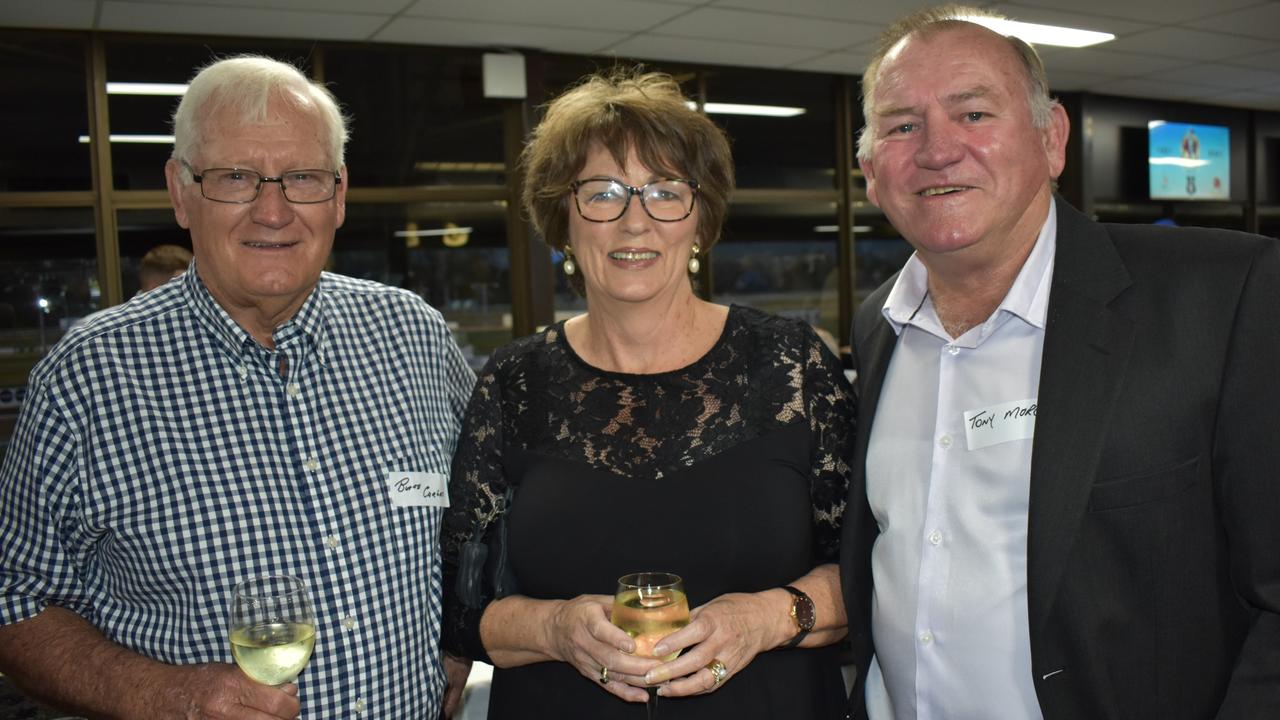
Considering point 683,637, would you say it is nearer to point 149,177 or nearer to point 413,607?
point 413,607

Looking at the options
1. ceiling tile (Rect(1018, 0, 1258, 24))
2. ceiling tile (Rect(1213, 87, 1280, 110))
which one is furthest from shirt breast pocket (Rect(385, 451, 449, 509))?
ceiling tile (Rect(1213, 87, 1280, 110))

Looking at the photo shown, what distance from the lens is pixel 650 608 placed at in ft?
4.84

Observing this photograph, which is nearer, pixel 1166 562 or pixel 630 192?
pixel 1166 562

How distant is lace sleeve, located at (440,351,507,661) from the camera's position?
1934 millimetres

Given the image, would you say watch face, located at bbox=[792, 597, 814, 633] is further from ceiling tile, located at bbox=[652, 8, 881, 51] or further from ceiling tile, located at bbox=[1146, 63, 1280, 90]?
ceiling tile, located at bbox=[1146, 63, 1280, 90]

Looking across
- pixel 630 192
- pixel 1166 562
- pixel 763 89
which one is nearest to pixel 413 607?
pixel 630 192

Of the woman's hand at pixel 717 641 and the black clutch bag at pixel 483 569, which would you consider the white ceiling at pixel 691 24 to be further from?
the woman's hand at pixel 717 641

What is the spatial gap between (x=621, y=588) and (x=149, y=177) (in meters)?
6.13

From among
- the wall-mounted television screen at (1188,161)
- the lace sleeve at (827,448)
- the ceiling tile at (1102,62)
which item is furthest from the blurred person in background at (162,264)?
the wall-mounted television screen at (1188,161)

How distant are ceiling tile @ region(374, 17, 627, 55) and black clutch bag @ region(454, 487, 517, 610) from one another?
4.93m

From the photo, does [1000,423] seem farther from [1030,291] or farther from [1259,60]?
[1259,60]

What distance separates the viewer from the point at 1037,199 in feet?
5.70

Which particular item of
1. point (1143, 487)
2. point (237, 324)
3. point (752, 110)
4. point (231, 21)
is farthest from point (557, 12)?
point (1143, 487)

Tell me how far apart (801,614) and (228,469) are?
111 centimetres
